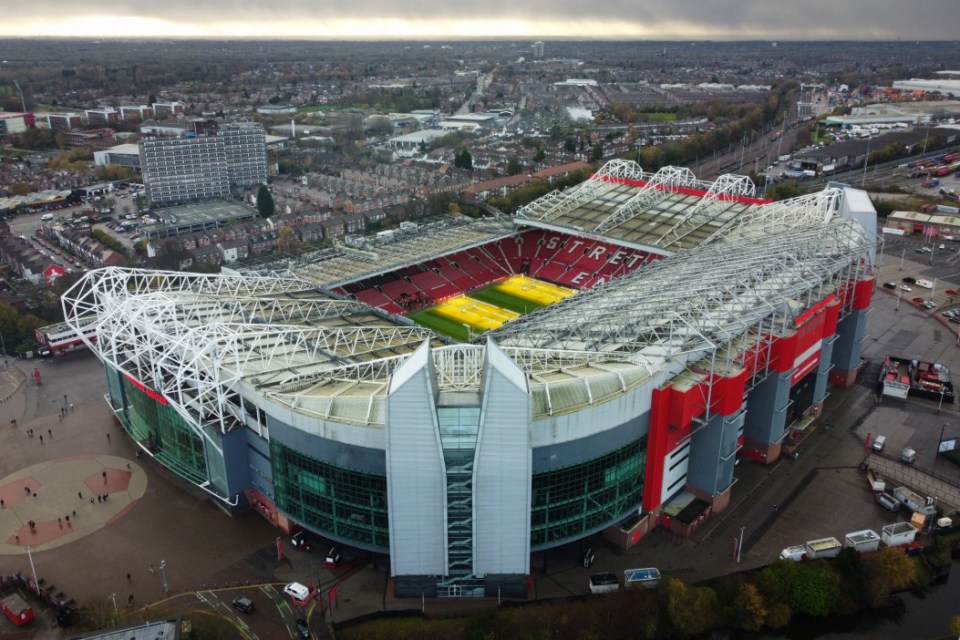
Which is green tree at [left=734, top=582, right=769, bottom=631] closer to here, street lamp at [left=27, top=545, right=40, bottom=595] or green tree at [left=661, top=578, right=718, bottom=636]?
green tree at [left=661, top=578, right=718, bottom=636]

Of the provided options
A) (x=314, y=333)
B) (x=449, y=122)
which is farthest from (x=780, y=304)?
(x=449, y=122)

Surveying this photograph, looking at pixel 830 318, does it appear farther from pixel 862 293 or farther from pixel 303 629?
pixel 303 629

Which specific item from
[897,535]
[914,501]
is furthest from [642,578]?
[914,501]

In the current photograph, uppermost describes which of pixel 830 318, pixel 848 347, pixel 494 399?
pixel 494 399

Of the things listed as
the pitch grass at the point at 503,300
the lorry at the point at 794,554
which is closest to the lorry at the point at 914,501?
the lorry at the point at 794,554

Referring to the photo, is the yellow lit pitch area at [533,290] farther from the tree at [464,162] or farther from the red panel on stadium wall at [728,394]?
the tree at [464,162]

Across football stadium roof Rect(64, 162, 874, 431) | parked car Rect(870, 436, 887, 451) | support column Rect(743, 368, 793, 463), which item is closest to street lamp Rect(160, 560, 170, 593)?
football stadium roof Rect(64, 162, 874, 431)

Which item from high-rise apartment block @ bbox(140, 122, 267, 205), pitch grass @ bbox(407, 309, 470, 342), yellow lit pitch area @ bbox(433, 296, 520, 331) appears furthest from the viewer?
high-rise apartment block @ bbox(140, 122, 267, 205)
